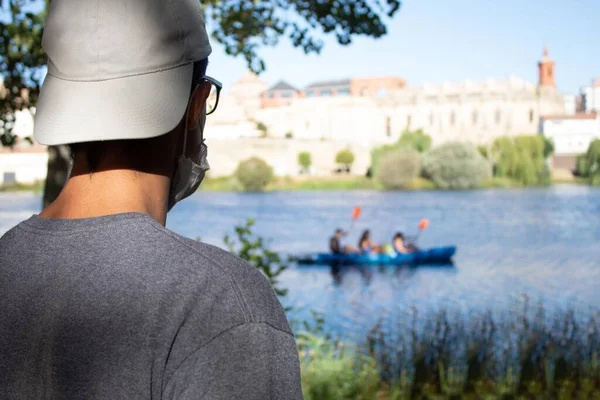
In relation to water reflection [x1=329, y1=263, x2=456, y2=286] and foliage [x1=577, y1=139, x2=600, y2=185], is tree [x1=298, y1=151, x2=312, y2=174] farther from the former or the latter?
water reflection [x1=329, y1=263, x2=456, y2=286]

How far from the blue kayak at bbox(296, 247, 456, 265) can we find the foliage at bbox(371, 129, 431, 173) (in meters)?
30.2

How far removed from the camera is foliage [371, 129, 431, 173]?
50.8m

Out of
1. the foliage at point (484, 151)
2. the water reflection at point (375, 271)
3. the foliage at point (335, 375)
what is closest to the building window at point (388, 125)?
the foliage at point (484, 151)

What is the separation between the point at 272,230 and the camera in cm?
2795

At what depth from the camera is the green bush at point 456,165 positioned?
41594mm

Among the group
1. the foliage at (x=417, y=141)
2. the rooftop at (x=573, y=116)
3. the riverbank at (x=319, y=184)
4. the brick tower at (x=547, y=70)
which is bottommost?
the riverbank at (x=319, y=184)

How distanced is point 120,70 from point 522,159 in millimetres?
45161

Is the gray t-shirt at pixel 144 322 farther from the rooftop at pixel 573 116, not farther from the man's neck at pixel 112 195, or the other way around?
the rooftop at pixel 573 116

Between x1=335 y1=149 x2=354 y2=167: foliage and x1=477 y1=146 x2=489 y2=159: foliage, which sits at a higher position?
x1=477 y1=146 x2=489 y2=159: foliage

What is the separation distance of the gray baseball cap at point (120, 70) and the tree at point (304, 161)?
2238 inches

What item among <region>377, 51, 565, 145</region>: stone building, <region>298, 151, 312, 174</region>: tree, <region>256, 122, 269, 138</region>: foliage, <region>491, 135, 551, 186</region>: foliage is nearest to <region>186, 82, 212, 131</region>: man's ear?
<region>491, 135, 551, 186</region>: foliage

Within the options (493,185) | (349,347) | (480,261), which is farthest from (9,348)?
(493,185)

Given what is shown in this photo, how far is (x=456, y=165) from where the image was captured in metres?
42.8

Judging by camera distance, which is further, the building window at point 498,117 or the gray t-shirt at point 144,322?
the building window at point 498,117
